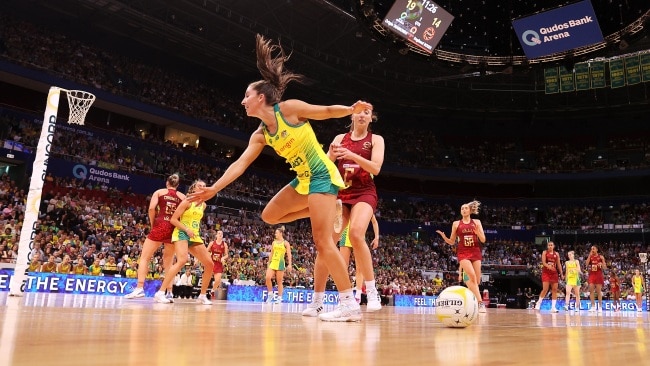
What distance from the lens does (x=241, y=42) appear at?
113ft

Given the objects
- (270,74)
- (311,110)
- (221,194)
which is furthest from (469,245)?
(221,194)

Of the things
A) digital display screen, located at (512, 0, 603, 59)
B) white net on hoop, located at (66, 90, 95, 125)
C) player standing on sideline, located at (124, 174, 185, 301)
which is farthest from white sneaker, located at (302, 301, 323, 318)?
digital display screen, located at (512, 0, 603, 59)

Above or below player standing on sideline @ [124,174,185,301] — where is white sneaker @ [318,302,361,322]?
below

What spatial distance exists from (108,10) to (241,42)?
26.3 feet

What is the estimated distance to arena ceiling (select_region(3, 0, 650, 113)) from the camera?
27922mm

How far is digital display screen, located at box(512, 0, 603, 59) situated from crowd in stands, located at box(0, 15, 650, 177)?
1943cm

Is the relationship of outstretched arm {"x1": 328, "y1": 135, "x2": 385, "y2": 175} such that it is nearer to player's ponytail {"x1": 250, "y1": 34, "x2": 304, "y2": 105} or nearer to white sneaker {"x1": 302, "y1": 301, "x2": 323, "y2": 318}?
player's ponytail {"x1": 250, "y1": 34, "x2": 304, "y2": 105}

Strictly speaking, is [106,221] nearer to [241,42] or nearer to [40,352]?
[241,42]

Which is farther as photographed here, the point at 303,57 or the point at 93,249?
the point at 303,57

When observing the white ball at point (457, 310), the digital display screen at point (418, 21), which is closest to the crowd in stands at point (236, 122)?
the digital display screen at point (418, 21)

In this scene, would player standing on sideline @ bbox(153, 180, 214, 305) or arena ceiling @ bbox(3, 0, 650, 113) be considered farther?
arena ceiling @ bbox(3, 0, 650, 113)

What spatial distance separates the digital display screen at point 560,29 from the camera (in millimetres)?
22098

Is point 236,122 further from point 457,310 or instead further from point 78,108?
point 457,310

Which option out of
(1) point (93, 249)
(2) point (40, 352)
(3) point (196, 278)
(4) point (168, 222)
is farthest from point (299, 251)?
(2) point (40, 352)
